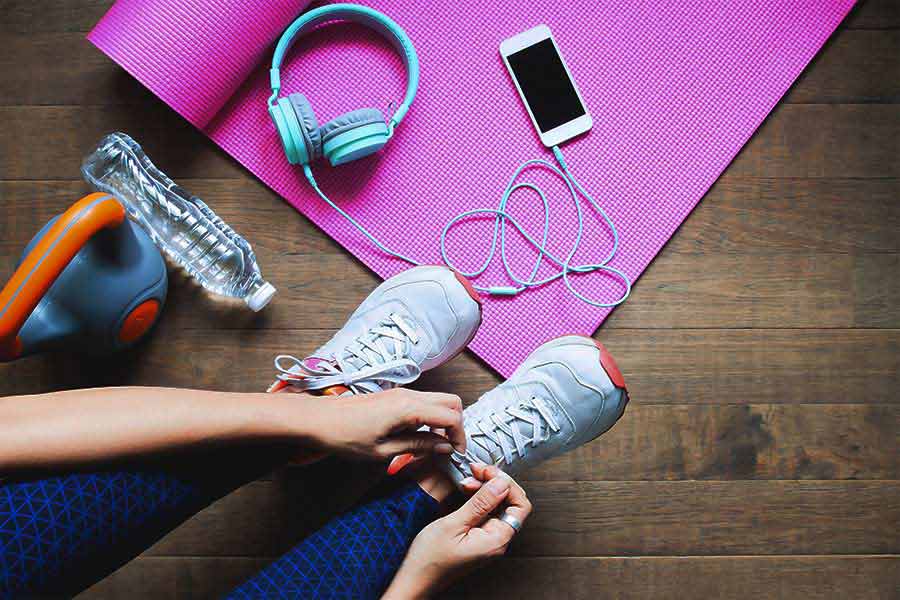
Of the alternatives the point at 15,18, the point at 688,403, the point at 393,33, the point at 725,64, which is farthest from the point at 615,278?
the point at 15,18

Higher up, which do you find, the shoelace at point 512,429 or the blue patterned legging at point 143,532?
the blue patterned legging at point 143,532

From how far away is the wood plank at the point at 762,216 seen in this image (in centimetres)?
90

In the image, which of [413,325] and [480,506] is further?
[413,325]

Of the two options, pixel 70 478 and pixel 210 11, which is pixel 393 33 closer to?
pixel 210 11

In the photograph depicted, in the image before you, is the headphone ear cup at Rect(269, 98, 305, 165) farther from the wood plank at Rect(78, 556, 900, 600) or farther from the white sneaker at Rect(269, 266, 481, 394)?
the wood plank at Rect(78, 556, 900, 600)

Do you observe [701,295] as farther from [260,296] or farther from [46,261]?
[46,261]

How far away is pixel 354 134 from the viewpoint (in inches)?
33.0

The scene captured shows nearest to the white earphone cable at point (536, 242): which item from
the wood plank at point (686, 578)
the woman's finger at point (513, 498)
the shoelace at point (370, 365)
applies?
the shoelace at point (370, 365)

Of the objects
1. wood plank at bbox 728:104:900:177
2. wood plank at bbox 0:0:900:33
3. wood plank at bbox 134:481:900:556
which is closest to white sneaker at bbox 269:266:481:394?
wood plank at bbox 134:481:900:556

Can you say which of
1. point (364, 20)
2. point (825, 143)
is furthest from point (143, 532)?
point (825, 143)

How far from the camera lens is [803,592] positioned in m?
0.90

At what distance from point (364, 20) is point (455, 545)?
632 millimetres

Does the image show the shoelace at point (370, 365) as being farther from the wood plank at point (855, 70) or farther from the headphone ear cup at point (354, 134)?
the wood plank at point (855, 70)

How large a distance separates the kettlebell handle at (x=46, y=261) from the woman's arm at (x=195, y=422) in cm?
9
